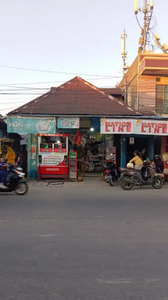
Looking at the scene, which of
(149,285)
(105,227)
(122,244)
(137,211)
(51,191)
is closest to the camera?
(149,285)

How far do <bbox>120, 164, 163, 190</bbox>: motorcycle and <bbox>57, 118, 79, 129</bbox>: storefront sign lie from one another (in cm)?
383

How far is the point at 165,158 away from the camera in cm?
1471

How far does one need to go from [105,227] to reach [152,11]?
1853 cm

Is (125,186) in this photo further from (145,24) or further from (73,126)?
(145,24)

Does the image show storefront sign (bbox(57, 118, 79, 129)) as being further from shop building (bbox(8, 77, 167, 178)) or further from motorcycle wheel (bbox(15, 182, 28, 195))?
motorcycle wheel (bbox(15, 182, 28, 195))

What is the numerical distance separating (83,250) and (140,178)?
24.1 ft

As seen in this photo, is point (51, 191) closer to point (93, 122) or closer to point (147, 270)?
point (93, 122)

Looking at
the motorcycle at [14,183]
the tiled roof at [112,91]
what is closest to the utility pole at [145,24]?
the tiled roof at [112,91]

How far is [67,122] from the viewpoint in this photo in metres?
13.9

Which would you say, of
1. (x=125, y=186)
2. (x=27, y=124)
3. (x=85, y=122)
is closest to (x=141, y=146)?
(x=85, y=122)

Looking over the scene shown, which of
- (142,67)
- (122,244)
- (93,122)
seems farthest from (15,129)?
(122,244)

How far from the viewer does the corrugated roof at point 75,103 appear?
14.2 metres

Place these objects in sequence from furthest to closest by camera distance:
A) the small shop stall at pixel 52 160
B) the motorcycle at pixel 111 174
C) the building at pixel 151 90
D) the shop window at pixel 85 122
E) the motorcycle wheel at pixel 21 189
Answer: the building at pixel 151 90 < the shop window at pixel 85 122 < the small shop stall at pixel 52 160 < the motorcycle at pixel 111 174 < the motorcycle wheel at pixel 21 189

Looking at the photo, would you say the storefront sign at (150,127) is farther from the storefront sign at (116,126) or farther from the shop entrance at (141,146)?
the shop entrance at (141,146)
